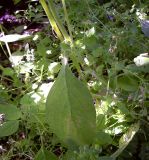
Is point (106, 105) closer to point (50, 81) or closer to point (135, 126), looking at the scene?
point (135, 126)

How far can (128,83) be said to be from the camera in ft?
3.92

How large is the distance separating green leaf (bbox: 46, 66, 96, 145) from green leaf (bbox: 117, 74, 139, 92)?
0.54 feet

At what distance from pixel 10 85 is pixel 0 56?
25 centimetres

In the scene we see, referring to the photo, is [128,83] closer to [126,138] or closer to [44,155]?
[126,138]

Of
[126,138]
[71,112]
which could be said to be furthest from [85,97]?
[126,138]

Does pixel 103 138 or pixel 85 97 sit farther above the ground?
pixel 85 97

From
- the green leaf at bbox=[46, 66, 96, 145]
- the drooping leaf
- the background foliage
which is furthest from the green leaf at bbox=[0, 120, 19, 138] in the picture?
the drooping leaf

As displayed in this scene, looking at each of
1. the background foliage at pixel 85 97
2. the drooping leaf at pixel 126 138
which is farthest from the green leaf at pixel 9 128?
the drooping leaf at pixel 126 138

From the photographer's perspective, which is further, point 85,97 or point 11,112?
point 11,112

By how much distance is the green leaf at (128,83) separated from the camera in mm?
1179

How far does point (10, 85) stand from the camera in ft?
5.14

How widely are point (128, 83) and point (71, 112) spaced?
0.23 metres

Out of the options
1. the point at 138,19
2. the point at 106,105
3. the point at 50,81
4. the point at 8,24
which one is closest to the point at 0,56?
the point at 8,24

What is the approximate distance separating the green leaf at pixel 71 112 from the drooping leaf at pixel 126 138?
2.9 inches
